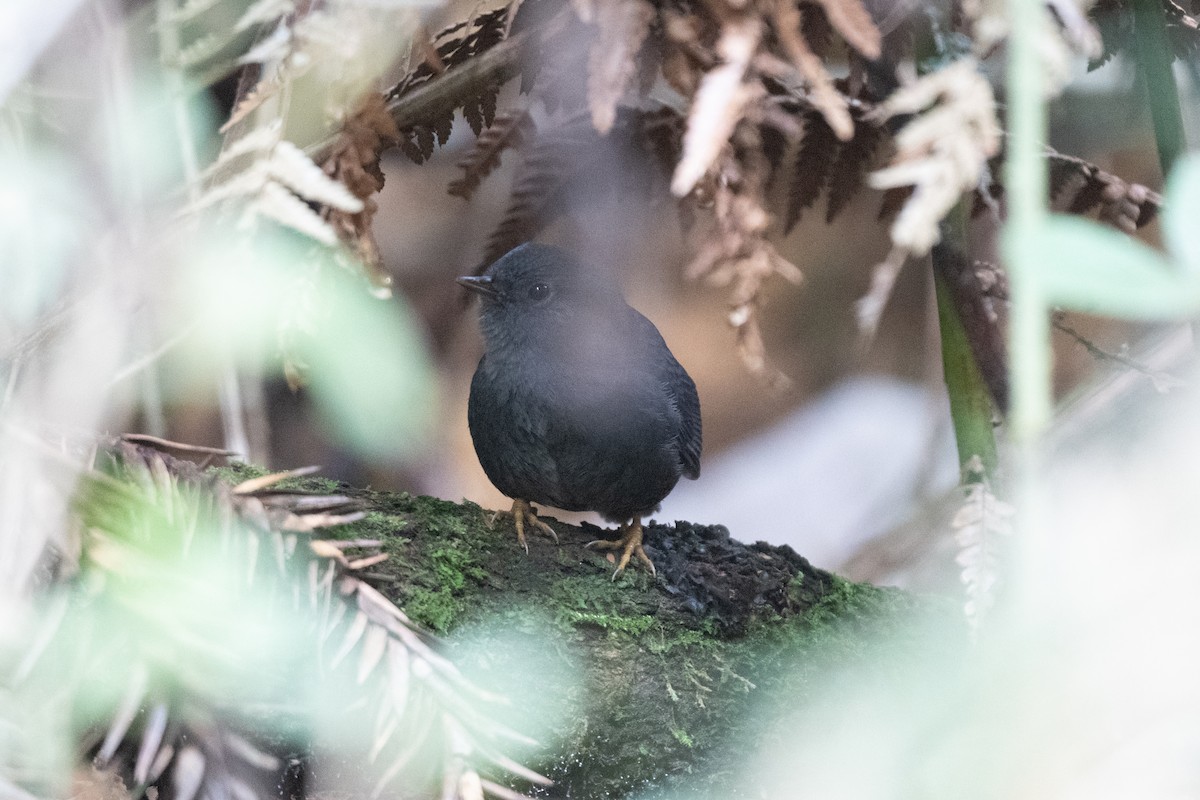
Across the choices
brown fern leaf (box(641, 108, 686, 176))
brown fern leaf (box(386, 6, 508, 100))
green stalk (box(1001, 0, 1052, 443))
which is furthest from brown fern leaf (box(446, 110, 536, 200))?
green stalk (box(1001, 0, 1052, 443))

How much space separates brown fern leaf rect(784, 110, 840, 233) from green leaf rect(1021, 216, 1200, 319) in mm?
1449

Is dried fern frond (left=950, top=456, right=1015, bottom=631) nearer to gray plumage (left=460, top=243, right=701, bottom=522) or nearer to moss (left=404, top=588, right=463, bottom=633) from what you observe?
moss (left=404, top=588, right=463, bottom=633)

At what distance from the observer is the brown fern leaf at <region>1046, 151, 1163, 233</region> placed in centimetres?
188

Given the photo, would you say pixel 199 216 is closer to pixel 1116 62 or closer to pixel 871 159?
pixel 871 159

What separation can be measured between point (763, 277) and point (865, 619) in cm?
108

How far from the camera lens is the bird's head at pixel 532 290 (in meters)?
2.31

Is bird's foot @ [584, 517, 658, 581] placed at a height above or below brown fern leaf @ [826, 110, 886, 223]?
below

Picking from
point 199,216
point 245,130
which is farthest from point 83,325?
point 245,130

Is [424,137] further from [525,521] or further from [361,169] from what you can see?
[525,521]

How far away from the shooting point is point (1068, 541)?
2.47 feet

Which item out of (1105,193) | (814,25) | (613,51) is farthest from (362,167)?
(1105,193)

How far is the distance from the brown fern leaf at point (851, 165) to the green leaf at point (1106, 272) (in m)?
1.45

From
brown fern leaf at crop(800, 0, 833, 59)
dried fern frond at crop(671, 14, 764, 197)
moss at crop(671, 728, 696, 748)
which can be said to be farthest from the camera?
moss at crop(671, 728, 696, 748)

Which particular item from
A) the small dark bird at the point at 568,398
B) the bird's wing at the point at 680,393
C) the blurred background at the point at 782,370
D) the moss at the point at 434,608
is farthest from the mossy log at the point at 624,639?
the blurred background at the point at 782,370
